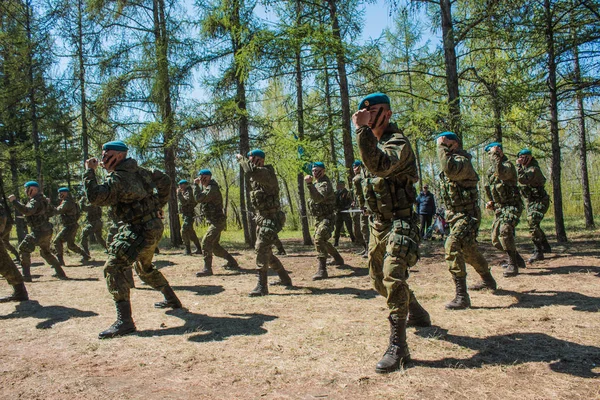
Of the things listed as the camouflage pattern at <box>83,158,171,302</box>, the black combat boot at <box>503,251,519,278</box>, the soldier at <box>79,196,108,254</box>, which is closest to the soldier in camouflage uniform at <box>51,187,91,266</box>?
the soldier at <box>79,196,108,254</box>

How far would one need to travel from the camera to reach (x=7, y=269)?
6.46 meters

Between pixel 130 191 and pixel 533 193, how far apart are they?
7172mm

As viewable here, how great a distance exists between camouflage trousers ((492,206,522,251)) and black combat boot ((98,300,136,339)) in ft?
19.0

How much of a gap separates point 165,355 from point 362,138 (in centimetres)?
280

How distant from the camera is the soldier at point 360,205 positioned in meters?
7.16

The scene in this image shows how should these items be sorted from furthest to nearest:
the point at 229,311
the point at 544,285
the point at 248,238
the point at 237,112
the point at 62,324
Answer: the point at 248,238 → the point at 237,112 → the point at 544,285 → the point at 229,311 → the point at 62,324

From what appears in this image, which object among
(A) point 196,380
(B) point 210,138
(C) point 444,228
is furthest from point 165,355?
(C) point 444,228

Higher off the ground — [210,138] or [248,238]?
[210,138]

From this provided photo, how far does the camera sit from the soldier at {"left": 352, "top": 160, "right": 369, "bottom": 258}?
716 centimetres

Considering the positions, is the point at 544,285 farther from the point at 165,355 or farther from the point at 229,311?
the point at 165,355

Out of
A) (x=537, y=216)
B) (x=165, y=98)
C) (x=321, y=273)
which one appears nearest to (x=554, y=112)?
(x=537, y=216)

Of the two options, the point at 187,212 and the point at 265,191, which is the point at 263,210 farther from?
the point at 187,212

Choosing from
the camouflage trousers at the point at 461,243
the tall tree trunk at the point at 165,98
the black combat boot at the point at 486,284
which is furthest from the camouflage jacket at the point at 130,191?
the tall tree trunk at the point at 165,98

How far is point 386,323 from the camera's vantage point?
15.7ft
